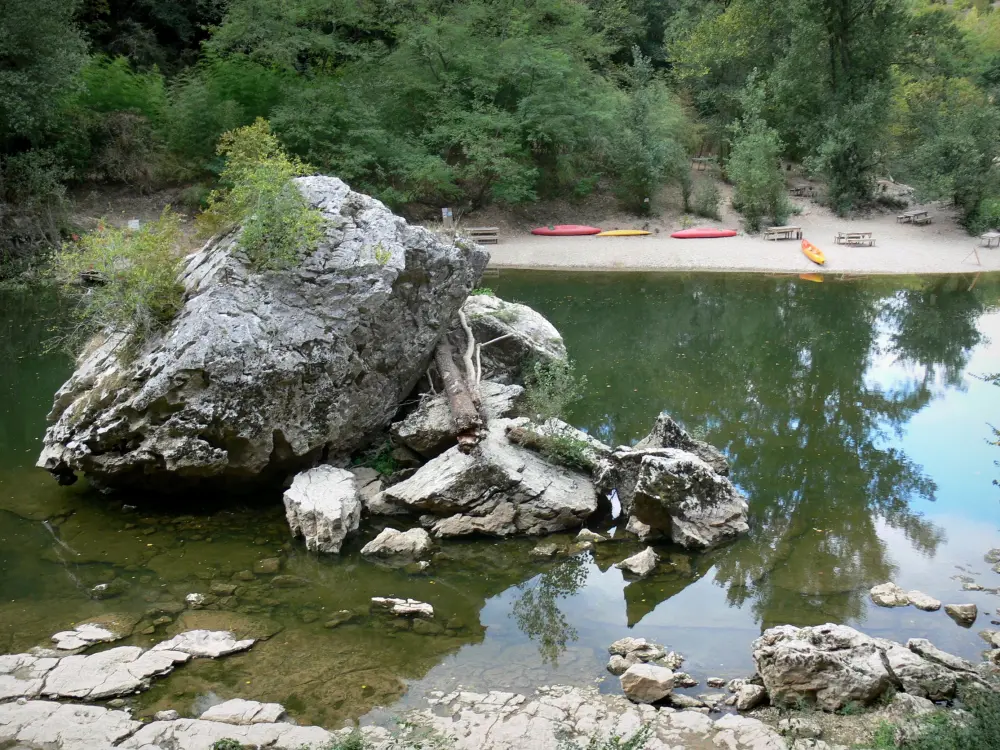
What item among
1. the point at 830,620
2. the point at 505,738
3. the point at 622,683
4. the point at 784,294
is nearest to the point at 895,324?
the point at 784,294

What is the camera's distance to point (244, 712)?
726 cm

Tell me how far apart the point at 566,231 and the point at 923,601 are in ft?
83.7

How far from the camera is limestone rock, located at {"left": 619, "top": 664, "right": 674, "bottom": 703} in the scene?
7586 millimetres

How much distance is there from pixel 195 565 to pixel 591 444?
222 inches

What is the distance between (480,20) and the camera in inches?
1422

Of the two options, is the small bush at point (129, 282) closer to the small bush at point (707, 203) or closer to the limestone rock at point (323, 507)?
the limestone rock at point (323, 507)

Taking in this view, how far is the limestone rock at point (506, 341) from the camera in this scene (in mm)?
15625

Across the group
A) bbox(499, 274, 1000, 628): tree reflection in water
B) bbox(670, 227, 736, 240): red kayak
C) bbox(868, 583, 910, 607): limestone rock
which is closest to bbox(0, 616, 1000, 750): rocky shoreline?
bbox(868, 583, 910, 607): limestone rock

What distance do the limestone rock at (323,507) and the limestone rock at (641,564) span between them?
350cm

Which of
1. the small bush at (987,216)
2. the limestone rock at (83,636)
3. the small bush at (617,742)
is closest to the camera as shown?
the small bush at (617,742)

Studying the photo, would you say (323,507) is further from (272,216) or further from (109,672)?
(272,216)

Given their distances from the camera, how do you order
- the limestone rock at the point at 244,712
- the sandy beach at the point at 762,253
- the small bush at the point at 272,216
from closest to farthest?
the limestone rock at the point at 244,712
the small bush at the point at 272,216
the sandy beach at the point at 762,253

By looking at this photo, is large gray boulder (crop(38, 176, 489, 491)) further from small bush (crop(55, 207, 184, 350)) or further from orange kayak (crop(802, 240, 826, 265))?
orange kayak (crop(802, 240, 826, 265))

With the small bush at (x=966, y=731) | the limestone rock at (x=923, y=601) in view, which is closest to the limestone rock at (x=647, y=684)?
the small bush at (x=966, y=731)
